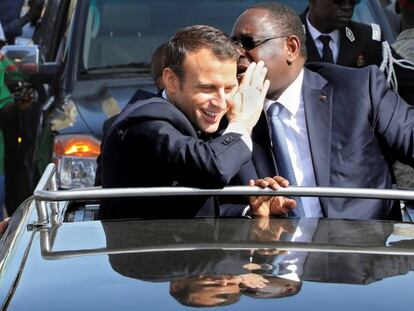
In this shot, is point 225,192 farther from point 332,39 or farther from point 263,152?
point 332,39

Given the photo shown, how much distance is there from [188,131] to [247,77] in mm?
326

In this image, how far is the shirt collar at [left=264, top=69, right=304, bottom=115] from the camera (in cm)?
453

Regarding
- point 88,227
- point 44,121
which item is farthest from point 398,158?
point 44,121

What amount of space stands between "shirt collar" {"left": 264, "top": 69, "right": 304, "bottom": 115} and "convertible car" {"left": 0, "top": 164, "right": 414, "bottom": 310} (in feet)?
3.75

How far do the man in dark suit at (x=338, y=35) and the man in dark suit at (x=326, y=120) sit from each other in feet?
6.65

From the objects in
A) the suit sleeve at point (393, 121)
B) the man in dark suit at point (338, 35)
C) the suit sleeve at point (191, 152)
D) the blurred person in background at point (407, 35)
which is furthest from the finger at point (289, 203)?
the man in dark suit at point (338, 35)

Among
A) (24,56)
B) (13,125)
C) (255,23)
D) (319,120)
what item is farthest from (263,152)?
(13,125)

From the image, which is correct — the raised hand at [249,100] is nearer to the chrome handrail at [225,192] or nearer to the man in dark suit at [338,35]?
the chrome handrail at [225,192]

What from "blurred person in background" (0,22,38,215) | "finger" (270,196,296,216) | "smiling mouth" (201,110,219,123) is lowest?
"blurred person in background" (0,22,38,215)

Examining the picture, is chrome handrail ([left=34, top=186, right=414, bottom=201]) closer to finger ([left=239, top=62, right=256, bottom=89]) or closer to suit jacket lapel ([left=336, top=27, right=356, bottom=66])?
finger ([left=239, top=62, right=256, bottom=89])

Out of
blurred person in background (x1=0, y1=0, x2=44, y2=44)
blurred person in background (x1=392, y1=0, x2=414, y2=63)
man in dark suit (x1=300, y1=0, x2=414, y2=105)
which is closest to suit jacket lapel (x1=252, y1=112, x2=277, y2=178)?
blurred person in background (x1=392, y1=0, x2=414, y2=63)

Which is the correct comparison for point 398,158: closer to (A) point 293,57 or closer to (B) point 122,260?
(A) point 293,57

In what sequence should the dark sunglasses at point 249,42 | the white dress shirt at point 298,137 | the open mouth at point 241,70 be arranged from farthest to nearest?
the dark sunglasses at point 249,42
the open mouth at point 241,70
the white dress shirt at point 298,137

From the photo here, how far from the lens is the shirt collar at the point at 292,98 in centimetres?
453
